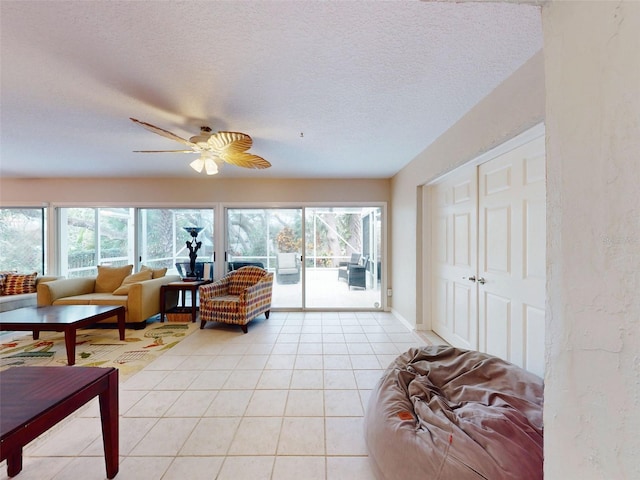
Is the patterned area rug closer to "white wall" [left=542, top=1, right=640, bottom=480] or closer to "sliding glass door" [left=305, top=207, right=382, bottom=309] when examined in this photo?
"sliding glass door" [left=305, top=207, right=382, bottom=309]

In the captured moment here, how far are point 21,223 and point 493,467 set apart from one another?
22.7ft

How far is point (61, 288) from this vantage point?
3619 mm

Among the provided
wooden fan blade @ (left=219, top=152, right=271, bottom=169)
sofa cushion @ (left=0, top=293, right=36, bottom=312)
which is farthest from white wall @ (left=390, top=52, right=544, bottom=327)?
sofa cushion @ (left=0, top=293, right=36, bottom=312)

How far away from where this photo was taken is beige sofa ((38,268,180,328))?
349 centimetres

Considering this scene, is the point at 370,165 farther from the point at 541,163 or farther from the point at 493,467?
the point at 493,467

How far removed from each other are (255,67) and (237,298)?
3012 millimetres

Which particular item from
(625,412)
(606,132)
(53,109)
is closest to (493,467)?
(625,412)

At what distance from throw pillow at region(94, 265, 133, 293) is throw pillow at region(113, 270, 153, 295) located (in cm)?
13

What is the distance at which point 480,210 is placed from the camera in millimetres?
2453

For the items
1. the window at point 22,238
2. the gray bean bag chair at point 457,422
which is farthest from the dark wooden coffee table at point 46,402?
the window at point 22,238

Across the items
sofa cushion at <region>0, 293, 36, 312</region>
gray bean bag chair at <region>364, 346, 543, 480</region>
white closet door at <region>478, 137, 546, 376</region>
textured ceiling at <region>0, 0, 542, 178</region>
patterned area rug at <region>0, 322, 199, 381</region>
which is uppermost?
textured ceiling at <region>0, 0, 542, 178</region>

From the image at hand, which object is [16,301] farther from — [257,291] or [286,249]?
[286,249]

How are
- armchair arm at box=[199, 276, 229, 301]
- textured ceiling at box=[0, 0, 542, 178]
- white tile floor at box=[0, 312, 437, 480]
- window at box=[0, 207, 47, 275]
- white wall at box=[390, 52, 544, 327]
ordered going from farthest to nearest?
window at box=[0, 207, 47, 275], armchair arm at box=[199, 276, 229, 301], white wall at box=[390, 52, 544, 327], white tile floor at box=[0, 312, 437, 480], textured ceiling at box=[0, 0, 542, 178]

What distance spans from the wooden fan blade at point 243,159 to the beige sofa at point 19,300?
3820mm
